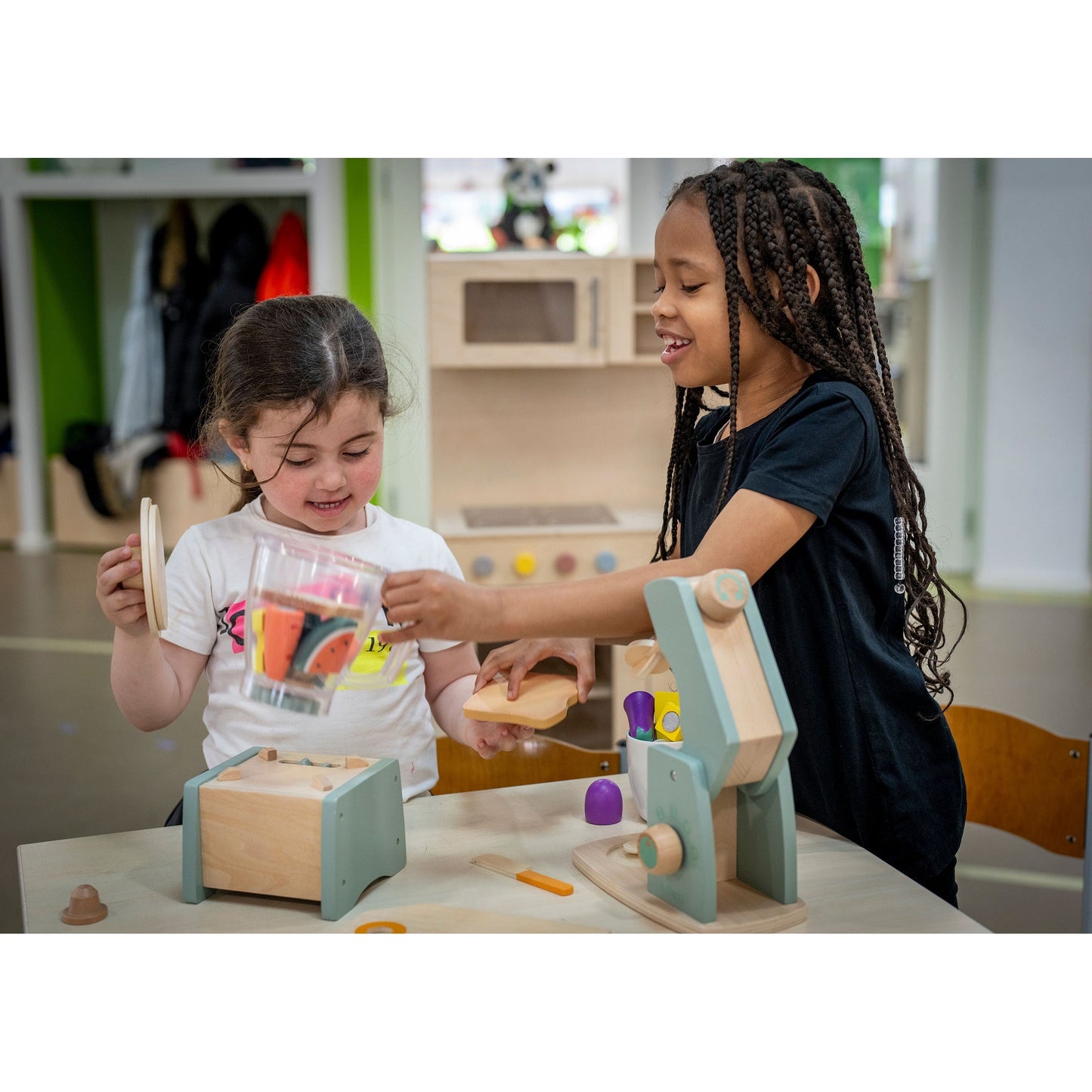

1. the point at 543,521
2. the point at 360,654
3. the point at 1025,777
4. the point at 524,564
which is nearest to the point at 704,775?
the point at 360,654

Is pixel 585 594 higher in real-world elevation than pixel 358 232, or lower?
lower

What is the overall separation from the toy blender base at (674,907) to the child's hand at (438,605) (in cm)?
21

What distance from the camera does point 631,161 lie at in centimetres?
391

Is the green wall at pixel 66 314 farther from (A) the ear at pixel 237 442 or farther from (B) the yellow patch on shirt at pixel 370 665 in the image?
(B) the yellow patch on shirt at pixel 370 665

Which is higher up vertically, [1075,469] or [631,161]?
[631,161]

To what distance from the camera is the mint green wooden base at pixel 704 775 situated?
0.76m

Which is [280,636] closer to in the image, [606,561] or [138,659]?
[138,659]

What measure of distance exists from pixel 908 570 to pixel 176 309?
4.01 metres

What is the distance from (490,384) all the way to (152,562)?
1.82 meters

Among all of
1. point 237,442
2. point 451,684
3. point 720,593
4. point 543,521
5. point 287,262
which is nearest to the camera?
point 720,593

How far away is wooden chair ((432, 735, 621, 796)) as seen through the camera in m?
1.30

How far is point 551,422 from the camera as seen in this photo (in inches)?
104
